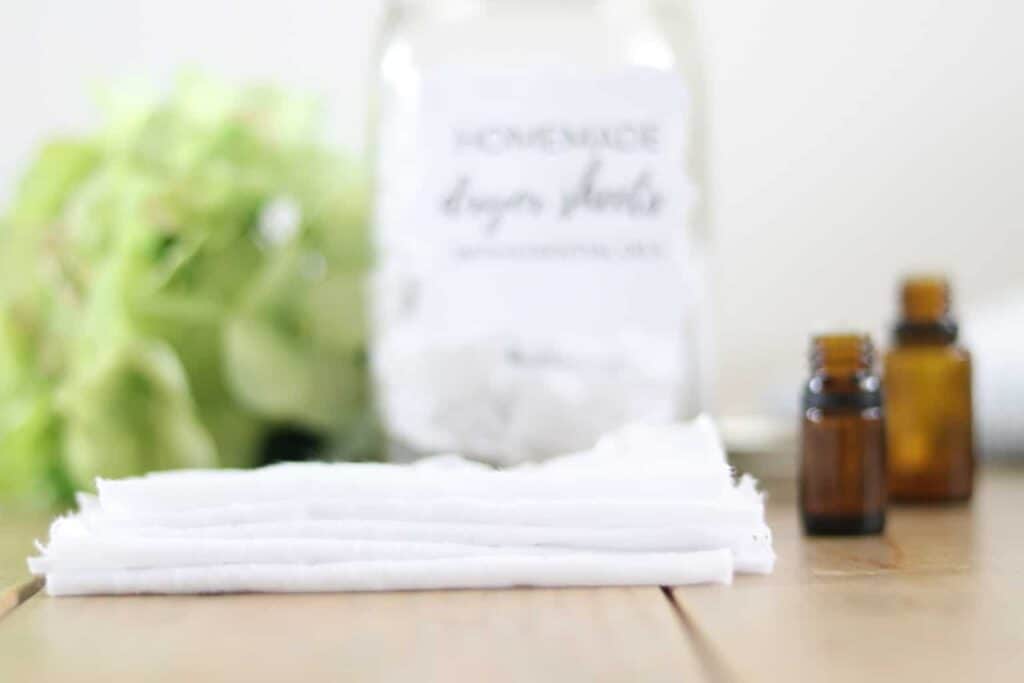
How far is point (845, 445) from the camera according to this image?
2.02 feet

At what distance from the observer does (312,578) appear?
1.65 feet

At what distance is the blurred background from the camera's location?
49.2 inches

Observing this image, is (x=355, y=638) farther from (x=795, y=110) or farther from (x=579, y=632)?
(x=795, y=110)

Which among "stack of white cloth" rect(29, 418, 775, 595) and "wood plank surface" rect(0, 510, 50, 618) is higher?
"stack of white cloth" rect(29, 418, 775, 595)

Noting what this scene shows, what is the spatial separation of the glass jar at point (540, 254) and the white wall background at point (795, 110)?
0.45m

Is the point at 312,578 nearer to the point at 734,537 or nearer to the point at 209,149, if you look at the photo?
the point at 734,537

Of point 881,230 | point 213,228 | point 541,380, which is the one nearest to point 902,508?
point 541,380

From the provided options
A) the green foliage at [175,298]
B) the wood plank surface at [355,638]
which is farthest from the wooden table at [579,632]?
the green foliage at [175,298]

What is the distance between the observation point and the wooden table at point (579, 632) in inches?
15.5

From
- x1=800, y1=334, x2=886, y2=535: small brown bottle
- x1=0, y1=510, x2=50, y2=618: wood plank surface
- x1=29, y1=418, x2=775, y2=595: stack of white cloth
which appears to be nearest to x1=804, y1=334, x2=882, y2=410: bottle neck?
x1=800, y1=334, x2=886, y2=535: small brown bottle

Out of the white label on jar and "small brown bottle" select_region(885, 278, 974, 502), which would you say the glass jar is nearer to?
the white label on jar

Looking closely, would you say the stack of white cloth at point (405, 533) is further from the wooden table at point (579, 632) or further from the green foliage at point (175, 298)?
the green foliage at point (175, 298)

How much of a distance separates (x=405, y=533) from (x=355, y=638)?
0.08 meters

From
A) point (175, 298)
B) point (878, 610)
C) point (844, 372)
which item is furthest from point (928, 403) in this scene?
point (175, 298)
